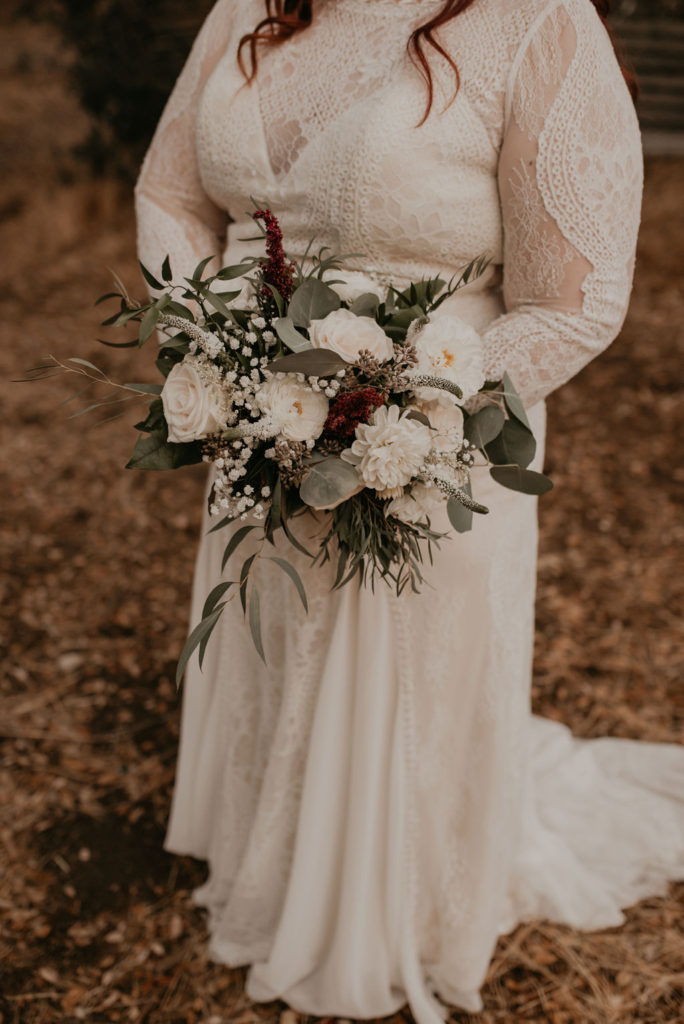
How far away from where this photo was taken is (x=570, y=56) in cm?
162

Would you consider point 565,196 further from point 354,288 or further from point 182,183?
point 182,183

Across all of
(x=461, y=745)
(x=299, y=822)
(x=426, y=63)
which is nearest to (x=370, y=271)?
(x=426, y=63)

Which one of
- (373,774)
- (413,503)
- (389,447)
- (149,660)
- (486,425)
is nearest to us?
(389,447)

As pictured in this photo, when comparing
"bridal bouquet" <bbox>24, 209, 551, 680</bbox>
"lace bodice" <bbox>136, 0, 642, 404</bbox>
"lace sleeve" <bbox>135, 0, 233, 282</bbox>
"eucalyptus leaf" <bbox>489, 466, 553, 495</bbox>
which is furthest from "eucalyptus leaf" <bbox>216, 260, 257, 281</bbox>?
"eucalyptus leaf" <bbox>489, 466, 553, 495</bbox>

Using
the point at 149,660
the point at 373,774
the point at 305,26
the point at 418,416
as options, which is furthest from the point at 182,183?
the point at 149,660

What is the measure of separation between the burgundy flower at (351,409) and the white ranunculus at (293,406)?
21 millimetres

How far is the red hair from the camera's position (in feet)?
5.56

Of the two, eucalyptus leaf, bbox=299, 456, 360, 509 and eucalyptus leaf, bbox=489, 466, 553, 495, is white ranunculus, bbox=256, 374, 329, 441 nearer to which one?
eucalyptus leaf, bbox=299, 456, 360, 509

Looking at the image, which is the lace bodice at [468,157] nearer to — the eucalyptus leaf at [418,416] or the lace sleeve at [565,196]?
the lace sleeve at [565,196]

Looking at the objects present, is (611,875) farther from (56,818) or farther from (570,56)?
(570,56)

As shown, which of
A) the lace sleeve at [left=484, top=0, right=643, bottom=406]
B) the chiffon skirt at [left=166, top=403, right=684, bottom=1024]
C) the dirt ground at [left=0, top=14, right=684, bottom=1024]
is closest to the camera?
the lace sleeve at [left=484, top=0, right=643, bottom=406]

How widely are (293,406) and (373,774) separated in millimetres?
998

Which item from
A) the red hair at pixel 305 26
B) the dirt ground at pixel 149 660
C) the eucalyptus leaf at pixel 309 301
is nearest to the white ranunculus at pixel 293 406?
the eucalyptus leaf at pixel 309 301

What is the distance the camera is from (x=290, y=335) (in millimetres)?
1469
